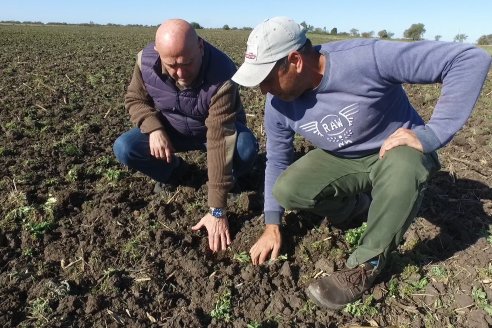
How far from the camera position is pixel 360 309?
2.79m

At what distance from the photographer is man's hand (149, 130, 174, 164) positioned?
358 cm

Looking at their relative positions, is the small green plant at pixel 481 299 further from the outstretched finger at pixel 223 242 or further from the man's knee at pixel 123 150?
the man's knee at pixel 123 150

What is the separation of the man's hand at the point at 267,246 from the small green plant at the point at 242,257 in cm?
4

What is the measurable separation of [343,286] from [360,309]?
0.18 meters

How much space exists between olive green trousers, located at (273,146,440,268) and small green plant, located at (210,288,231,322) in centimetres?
70

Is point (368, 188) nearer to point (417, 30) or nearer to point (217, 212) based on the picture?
point (217, 212)

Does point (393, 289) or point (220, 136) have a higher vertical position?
point (220, 136)

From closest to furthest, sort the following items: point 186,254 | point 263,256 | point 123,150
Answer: point 263,256 → point 186,254 → point 123,150

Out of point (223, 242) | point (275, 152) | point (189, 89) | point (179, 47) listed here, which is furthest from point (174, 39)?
point (223, 242)

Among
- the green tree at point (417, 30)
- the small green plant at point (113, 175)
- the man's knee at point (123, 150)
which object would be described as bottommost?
the green tree at point (417, 30)

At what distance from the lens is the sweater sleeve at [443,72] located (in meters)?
2.36

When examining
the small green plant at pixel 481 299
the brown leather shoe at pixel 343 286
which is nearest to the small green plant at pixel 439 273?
the small green plant at pixel 481 299

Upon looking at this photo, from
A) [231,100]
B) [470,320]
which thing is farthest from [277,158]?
[470,320]

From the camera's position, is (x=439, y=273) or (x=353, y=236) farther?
(x=353, y=236)
